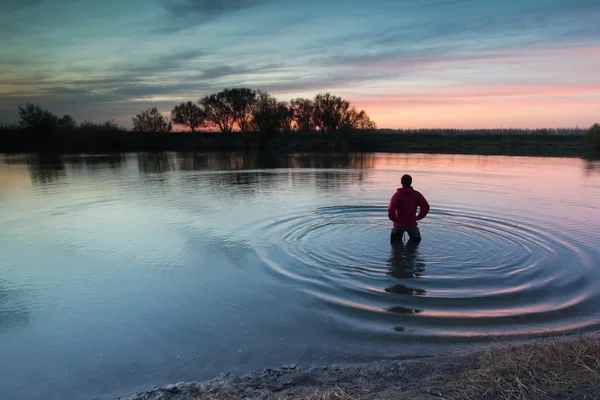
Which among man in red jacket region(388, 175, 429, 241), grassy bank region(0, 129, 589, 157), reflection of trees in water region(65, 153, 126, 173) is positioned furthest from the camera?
grassy bank region(0, 129, 589, 157)

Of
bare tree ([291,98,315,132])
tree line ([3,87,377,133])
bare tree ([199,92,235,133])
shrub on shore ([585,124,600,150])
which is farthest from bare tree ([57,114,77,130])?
shrub on shore ([585,124,600,150])

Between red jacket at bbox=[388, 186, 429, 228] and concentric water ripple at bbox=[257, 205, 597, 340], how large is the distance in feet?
2.41

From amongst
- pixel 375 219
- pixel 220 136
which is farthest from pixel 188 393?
pixel 220 136

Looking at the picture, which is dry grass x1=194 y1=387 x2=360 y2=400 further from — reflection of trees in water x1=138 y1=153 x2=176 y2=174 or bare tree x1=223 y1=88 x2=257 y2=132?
bare tree x1=223 y1=88 x2=257 y2=132

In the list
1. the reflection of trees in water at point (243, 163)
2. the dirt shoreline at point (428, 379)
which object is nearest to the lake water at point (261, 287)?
the dirt shoreline at point (428, 379)

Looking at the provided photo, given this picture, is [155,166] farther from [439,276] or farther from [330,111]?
[330,111]

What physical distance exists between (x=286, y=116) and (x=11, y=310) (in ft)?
302

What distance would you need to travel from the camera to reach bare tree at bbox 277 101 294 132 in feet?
301

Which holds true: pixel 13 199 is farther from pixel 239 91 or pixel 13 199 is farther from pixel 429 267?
pixel 239 91

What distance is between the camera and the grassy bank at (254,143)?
7138 centimetres

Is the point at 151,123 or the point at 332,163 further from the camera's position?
the point at 151,123

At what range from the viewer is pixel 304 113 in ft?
354

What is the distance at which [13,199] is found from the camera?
18.7 metres

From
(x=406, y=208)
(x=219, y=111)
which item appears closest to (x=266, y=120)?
(x=219, y=111)
